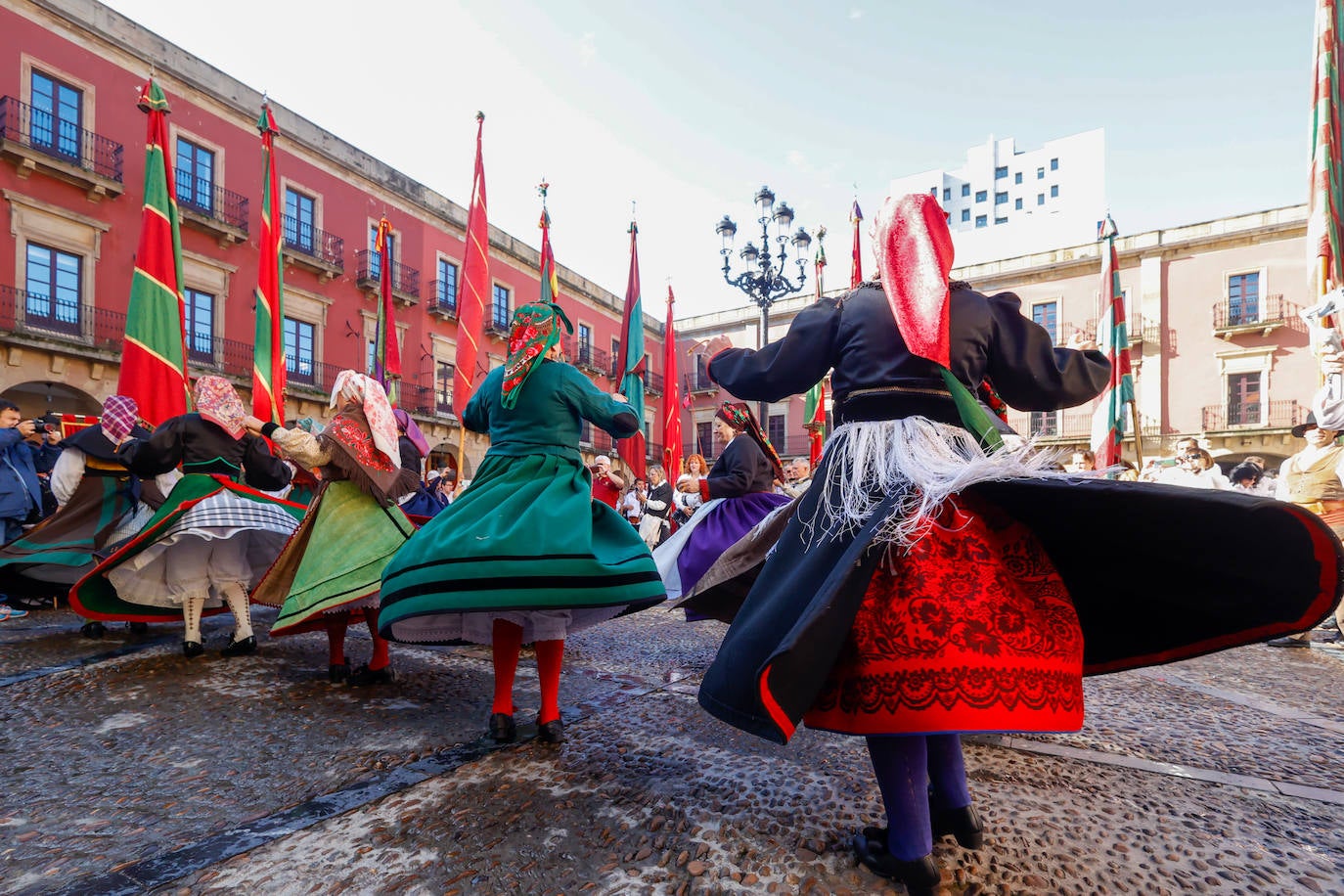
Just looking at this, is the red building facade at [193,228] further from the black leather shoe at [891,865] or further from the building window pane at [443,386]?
the black leather shoe at [891,865]

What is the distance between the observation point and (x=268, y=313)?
33.1 ft

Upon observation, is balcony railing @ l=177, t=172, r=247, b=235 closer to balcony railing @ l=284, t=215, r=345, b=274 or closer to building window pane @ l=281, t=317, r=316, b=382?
balcony railing @ l=284, t=215, r=345, b=274

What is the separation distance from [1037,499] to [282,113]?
2181 centimetres

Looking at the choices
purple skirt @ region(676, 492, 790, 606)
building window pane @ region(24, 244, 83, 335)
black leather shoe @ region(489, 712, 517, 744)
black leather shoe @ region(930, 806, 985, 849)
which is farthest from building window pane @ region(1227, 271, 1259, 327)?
building window pane @ region(24, 244, 83, 335)

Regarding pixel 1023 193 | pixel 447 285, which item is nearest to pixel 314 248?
pixel 447 285

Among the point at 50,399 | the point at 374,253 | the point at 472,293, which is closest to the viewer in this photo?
the point at 472,293

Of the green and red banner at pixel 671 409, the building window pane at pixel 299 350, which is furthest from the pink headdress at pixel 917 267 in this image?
the building window pane at pixel 299 350

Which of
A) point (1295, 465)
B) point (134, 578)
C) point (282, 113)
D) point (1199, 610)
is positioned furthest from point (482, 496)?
point (282, 113)

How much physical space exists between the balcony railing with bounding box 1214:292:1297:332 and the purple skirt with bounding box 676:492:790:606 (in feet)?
85.4

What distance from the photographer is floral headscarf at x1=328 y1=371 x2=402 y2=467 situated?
3.99 metres

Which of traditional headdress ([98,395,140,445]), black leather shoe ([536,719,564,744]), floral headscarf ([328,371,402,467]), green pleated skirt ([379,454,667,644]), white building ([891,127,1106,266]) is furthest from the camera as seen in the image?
white building ([891,127,1106,266])

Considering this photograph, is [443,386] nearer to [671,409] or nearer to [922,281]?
[671,409]

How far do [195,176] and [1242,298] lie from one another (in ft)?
101

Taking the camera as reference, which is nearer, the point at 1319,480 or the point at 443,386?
the point at 1319,480
